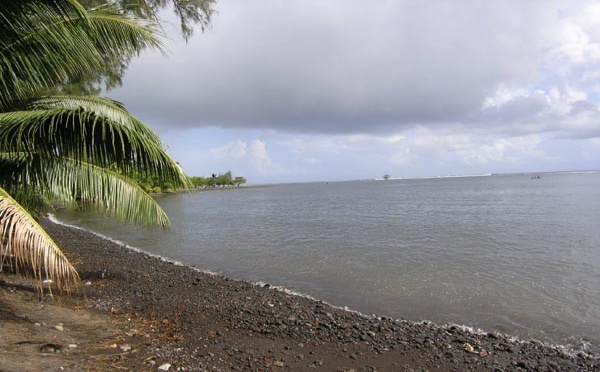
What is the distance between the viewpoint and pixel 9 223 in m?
3.55

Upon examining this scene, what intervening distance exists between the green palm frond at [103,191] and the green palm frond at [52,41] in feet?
4.37

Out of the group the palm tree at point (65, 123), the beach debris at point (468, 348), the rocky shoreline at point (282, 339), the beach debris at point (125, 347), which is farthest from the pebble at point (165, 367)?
the beach debris at point (468, 348)

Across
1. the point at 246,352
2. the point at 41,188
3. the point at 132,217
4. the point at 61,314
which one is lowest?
the point at 246,352

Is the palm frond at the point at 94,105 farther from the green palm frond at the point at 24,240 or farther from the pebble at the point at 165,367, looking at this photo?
the pebble at the point at 165,367

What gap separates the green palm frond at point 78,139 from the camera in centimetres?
480

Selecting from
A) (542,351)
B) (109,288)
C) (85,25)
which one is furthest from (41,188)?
(542,351)

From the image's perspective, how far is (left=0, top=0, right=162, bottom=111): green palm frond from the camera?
478cm

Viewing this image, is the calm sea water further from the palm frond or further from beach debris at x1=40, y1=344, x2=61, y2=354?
the palm frond

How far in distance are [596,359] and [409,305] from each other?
3810 millimetres

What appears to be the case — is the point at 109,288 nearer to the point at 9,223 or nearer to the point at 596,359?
the point at 9,223

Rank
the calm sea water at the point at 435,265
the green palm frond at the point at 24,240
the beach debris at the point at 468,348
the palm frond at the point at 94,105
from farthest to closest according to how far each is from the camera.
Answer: the calm sea water at the point at 435,265 < the palm frond at the point at 94,105 < the beach debris at the point at 468,348 < the green palm frond at the point at 24,240

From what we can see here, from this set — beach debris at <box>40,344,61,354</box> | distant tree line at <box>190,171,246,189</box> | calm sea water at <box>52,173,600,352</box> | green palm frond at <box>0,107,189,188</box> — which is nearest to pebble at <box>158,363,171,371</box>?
beach debris at <box>40,344,61,354</box>

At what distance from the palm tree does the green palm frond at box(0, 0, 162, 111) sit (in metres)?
0.01

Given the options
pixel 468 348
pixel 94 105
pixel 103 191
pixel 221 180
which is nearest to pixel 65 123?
pixel 103 191
